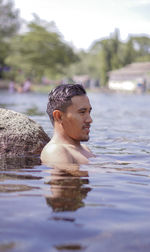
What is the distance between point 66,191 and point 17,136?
7.67 feet

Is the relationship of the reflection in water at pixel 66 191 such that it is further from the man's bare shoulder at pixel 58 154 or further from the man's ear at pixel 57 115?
the man's ear at pixel 57 115

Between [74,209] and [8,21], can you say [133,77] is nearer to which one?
[8,21]

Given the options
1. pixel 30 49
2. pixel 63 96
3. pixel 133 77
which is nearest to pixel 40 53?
pixel 30 49

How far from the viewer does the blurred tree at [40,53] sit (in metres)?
61.5

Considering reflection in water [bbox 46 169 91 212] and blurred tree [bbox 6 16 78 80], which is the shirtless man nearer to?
reflection in water [bbox 46 169 91 212]

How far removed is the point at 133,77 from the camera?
74.1m

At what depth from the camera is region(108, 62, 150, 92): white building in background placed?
72713 mm

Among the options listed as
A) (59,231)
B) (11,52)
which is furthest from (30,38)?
(59,231)

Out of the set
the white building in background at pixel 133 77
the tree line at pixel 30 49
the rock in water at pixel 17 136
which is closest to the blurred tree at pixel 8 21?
the tree line at pixel 30 49

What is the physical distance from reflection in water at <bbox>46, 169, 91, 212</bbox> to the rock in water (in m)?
1.37

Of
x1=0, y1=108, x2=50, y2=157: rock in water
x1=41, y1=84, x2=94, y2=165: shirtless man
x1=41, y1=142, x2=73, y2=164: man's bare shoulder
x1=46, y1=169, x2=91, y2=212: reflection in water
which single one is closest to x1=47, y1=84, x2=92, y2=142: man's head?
x1=41, y1=84, x2=94, y2=165: shirtless man

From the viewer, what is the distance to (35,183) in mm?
3596

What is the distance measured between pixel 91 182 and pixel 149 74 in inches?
2782

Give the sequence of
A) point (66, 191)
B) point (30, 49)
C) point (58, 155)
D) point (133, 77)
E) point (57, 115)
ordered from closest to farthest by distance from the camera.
Result: point (66, 191) < point (58, 155) < point (57, 115) < point (30, 49) < point (133, 77)
